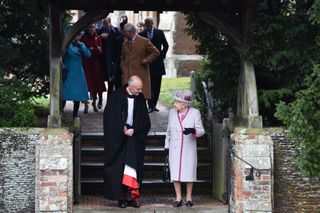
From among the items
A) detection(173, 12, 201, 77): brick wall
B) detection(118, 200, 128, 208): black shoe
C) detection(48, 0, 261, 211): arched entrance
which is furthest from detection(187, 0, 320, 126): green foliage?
detection(173, 12, 201, 77): brick wall

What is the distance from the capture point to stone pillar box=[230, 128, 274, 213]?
10.4m

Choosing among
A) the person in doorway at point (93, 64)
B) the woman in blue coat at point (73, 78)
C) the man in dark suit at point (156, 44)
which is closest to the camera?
the woman in blue coat at point (73, 78)

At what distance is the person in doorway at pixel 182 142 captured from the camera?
11.0m

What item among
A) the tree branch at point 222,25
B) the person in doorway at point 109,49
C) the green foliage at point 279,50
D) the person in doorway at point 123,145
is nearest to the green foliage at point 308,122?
the green foliage at point 279,50

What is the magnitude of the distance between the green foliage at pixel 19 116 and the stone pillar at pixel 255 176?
116 inches

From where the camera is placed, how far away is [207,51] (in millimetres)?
12375

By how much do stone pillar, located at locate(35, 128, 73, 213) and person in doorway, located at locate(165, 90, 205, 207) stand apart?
60.0 inches

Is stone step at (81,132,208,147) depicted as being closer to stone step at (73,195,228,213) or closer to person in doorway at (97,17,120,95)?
stone step at (73,195,228,213)

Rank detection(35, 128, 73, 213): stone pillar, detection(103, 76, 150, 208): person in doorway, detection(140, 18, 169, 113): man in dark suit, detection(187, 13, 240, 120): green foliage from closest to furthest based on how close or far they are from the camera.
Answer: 1. detection(35, 128, 73, 213): stone pillar
2. detection(103, 76, 150, 208): person in doorway
3. detection(187, 13, 240, 120): green foliage
4. detection(140, 18, 169, 113): man in dark suit

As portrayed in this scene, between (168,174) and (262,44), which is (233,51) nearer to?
(262,44)

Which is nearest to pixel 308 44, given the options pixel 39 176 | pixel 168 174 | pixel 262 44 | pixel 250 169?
pixel 262 44

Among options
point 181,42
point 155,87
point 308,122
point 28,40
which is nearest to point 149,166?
point 28,40

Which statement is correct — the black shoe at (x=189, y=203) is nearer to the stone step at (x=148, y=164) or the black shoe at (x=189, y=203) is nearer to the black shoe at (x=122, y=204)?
the black shoe at (x=122, y=204)

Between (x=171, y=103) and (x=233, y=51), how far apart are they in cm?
525
